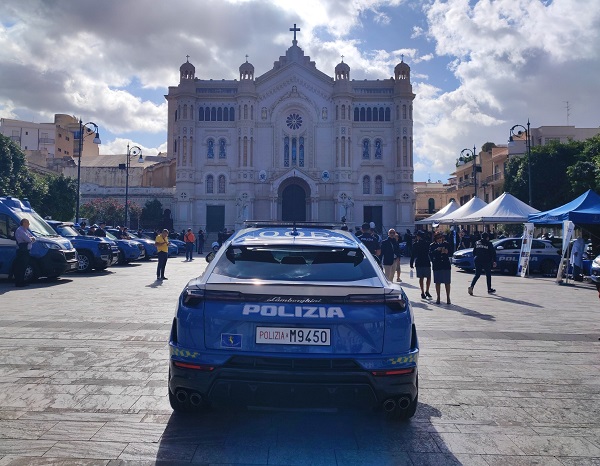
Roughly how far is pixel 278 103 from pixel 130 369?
5037cm

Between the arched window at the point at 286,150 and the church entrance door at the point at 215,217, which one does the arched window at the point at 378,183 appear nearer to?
the arched window at the point at 286,150

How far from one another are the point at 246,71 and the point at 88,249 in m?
39.7

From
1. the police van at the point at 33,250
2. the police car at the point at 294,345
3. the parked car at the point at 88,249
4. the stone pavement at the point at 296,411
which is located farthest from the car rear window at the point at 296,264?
the parked car at the point at 88,249

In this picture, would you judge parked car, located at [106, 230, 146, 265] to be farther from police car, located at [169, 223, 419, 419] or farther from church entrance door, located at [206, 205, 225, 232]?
church entrance door, located at [206, 205, 225, 232]

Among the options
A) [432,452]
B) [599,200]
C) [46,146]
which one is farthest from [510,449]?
[46,146]

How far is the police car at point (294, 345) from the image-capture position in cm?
358

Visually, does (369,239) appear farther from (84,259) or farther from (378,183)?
(378,183)

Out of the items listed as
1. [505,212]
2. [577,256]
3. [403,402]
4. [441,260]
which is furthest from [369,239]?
[505,212]

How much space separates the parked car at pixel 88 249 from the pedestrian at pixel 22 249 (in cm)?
438

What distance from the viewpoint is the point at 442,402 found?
16.0ft

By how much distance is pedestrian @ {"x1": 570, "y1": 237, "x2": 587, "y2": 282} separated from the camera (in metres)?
18.4

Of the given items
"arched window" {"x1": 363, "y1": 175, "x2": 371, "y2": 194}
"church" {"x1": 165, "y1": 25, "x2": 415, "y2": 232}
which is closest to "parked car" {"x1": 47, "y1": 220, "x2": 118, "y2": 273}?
"church" {"x1": 165, "y1": 25, "x2": 415, "y2": 232}

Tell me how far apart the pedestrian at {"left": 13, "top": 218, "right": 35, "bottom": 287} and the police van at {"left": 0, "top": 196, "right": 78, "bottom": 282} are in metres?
0.56

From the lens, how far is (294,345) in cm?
363
